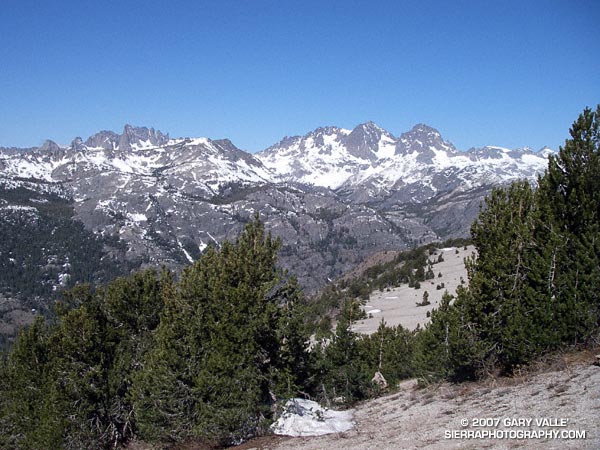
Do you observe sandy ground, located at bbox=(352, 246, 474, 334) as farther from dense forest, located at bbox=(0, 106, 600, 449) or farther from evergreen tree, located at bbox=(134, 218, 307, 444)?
evergreen tree, located at bbox=(134, 218, 307, 444)

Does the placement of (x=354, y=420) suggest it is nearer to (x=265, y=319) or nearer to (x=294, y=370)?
(x=294, y=370)

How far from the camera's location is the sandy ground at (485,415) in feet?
46.6

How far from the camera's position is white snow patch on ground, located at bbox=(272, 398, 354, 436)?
22281 millimetres

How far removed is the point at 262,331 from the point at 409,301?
52.4 m

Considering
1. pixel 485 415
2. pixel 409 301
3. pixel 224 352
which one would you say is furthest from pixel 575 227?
pixel 409 301

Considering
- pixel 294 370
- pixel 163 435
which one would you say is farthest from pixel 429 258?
pixel 163 435

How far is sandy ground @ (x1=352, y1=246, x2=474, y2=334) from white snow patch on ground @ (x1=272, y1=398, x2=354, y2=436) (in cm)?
3454

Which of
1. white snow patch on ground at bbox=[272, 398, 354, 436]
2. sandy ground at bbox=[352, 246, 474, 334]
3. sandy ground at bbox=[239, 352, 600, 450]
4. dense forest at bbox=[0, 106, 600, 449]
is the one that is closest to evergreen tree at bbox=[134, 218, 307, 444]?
dense forest at bbox=[0, 106, 600, 449]

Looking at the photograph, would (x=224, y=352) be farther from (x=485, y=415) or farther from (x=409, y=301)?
(x=409, y=301)

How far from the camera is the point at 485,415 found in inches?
689

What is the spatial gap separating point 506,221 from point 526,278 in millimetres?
2853

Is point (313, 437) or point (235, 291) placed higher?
point (235, 291)

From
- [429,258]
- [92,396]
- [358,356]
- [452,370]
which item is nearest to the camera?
[452,370]

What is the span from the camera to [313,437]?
2156 cm
